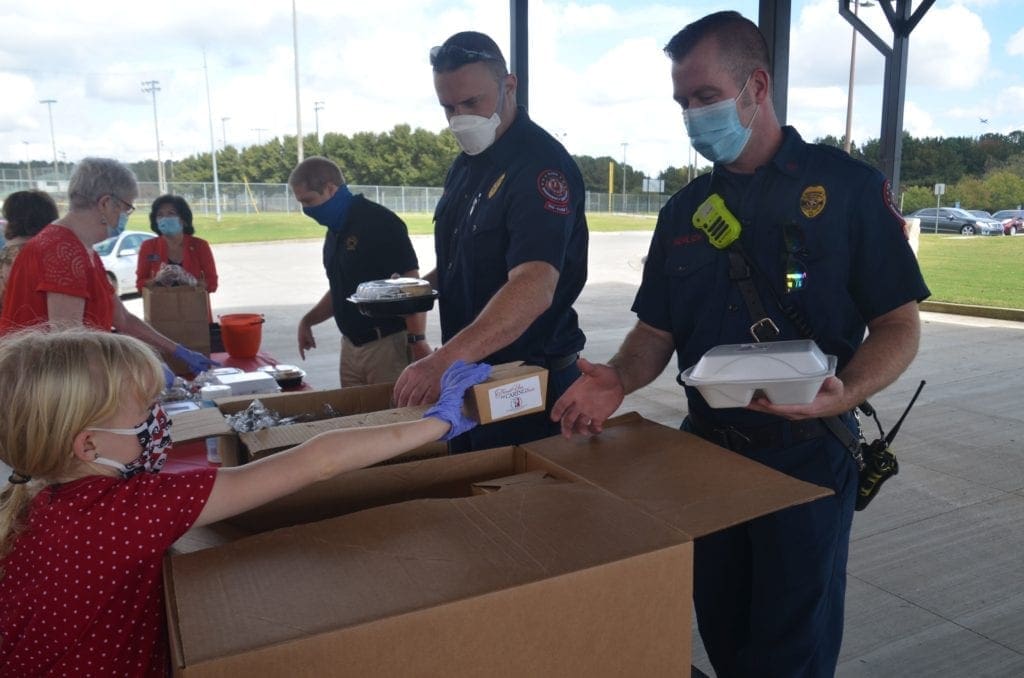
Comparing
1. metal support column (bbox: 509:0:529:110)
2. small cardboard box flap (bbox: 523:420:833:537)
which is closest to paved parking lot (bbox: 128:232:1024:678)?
small cardboard box flap (bbox: 523:420:833:537)

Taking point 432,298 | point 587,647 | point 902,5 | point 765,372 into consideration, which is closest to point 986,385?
point 902,5

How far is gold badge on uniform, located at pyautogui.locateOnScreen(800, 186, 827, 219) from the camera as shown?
5.06 ft

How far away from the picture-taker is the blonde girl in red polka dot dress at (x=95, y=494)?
39.1 inches

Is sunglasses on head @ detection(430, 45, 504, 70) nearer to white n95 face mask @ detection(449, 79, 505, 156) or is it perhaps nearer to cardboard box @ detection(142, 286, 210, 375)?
white n95 face mask @ detection(449, 79, 505, 156)

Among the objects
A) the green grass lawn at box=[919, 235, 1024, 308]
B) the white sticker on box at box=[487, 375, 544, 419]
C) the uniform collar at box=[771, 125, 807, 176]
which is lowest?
the green grass lawn at box=[919, 235, 1024, 308]

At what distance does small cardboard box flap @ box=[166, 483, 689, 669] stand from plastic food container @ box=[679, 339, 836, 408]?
27 cm

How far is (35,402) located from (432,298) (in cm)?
149

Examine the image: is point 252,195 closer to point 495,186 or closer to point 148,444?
point 495,186

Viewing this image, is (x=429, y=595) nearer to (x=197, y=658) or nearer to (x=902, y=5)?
(x=197, y=658)

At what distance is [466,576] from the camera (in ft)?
2.70

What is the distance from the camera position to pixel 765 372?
3.83ft

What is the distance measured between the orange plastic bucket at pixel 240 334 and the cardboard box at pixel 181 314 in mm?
277

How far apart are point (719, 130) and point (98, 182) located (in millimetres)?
2253

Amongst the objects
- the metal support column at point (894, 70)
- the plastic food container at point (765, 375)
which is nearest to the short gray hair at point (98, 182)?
the plastic food container at point (765, 375)
